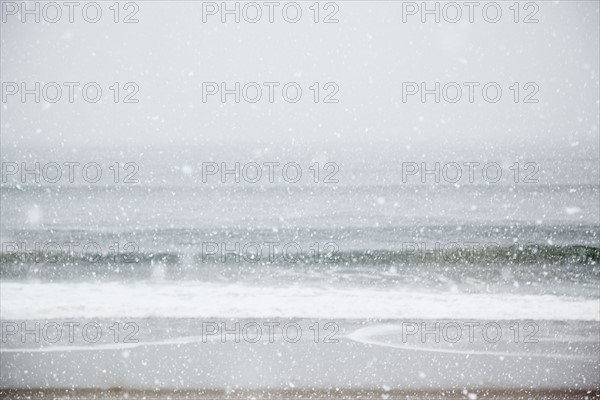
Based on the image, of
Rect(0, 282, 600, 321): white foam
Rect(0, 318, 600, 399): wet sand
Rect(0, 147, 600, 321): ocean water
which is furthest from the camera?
Rect(0, 147, 600, 321): ocean water

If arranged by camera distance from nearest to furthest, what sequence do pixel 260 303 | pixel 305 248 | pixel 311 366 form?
pixel 311 366 → pixel 260 303 → pixel 305 248

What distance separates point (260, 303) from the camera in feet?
22.5

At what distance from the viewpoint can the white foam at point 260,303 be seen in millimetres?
5887

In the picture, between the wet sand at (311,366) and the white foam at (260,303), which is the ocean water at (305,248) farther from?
the wet sand at (311,366)

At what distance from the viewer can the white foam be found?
19.3 ft

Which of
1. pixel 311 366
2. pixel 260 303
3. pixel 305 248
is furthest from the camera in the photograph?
pixel 305 248

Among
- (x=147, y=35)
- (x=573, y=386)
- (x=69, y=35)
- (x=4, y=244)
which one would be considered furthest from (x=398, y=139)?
(x=573, y=386)

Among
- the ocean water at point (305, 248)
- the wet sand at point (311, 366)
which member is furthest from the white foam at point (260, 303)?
the wet sand at point (311, 366)

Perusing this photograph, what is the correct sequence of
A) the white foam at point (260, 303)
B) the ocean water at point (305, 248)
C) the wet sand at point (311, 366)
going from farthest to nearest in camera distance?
the ocean water at point (305, 248) < the white foam at point (260, 303) < the wet sand at point (311, 366)

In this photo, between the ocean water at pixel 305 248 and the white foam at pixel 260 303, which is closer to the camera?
the white foam at pixel 260 303

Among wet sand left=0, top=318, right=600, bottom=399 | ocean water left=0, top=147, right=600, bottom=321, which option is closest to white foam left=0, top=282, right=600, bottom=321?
ocean water left=0, top=147, right=600, bottom=321

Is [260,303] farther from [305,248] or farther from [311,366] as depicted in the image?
[305,248]

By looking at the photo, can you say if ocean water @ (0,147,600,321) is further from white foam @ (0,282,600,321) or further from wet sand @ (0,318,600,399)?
wet sand @ (0,318,600,399)

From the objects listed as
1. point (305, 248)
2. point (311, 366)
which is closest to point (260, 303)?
point (311, 366)
